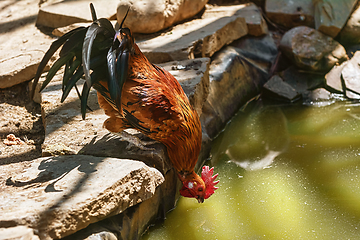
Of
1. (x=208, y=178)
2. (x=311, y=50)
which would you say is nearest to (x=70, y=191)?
(x=208, y=178)

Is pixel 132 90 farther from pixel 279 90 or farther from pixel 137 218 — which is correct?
pixel 279 90

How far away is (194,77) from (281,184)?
5.10ft

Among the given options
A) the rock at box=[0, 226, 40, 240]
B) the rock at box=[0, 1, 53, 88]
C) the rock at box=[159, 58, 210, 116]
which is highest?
the rock at box=[0, 1, 53, 88]

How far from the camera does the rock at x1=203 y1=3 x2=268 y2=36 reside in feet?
20.3

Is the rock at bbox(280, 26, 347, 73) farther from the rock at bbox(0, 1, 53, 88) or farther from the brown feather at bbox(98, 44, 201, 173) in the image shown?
the rock at bbox(0, 1, 53, 88)

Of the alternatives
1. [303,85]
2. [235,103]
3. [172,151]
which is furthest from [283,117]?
[172,151]

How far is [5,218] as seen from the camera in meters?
1.95

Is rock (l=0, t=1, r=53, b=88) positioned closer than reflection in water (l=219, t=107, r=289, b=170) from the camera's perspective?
No

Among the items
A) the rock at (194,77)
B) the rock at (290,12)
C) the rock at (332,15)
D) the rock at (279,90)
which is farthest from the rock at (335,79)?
the rock at (194,77)

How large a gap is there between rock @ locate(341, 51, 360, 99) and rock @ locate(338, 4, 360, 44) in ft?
1.91

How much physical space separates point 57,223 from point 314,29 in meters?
5.60

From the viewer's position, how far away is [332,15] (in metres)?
6.24

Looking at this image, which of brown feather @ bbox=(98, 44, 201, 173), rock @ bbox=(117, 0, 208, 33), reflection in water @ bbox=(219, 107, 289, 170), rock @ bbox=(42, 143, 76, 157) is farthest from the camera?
rock @ bbox=(117, 0, 208, 33)

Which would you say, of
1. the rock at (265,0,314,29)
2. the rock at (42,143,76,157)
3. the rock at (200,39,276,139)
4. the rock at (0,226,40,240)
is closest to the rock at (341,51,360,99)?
the rock at (265,0,314,29)
